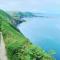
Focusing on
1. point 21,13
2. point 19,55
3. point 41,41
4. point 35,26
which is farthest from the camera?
point 21,13

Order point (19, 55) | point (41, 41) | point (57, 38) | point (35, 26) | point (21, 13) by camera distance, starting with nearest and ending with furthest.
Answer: point (19, 55)
point (41, 41)
point (57, 38)
point (35, 26)
point (21, 13)

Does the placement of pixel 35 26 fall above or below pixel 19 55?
below

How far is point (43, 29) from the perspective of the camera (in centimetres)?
2695

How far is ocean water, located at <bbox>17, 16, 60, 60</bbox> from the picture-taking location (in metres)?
23.5

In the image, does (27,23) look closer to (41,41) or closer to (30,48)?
(41,41)

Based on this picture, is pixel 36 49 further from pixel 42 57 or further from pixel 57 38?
pixel 57 38

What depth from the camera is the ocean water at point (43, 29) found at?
23.5 meters

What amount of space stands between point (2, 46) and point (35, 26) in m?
15.7

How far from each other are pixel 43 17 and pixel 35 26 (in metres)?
1.28

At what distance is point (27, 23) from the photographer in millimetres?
28438

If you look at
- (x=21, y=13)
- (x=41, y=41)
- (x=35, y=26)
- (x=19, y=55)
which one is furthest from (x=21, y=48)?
(x=21, y=13)

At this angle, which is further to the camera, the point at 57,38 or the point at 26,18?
the point at 26,18

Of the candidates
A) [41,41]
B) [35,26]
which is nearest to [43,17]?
[35,26]

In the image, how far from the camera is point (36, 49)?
11.6 metres
